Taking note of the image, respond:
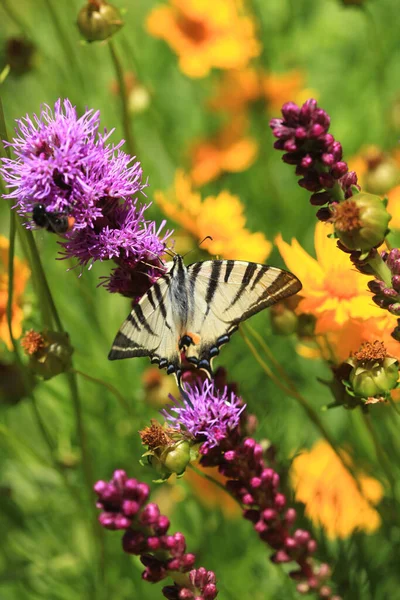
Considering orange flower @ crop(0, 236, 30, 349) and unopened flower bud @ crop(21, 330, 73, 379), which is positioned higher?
orange flower @ crop(0, 236, 30, 349)

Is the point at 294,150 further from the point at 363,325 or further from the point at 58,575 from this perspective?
→ the point at 58,575

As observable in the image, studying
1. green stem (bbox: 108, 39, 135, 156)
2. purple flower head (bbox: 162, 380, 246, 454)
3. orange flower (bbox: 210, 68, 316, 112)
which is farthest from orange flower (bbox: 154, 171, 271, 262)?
orange flower (bbox: 210, 68, 316, 112)

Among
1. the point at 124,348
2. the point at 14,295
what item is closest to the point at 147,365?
the point at 14,295

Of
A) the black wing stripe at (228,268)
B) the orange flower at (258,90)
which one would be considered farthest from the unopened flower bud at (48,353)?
the orange flower at (258,90)

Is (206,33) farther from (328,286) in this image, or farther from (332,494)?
(332,494)

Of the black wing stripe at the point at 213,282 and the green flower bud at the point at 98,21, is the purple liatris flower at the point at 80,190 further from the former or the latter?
the green flower bud at the point at 98,21

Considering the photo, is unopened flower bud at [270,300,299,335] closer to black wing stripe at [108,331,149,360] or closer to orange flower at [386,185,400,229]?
black wing stripe at [108,331,149,360]

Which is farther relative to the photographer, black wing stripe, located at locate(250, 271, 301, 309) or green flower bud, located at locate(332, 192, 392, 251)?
black wing stripe, located at locate(250, 271, 301, 309)
